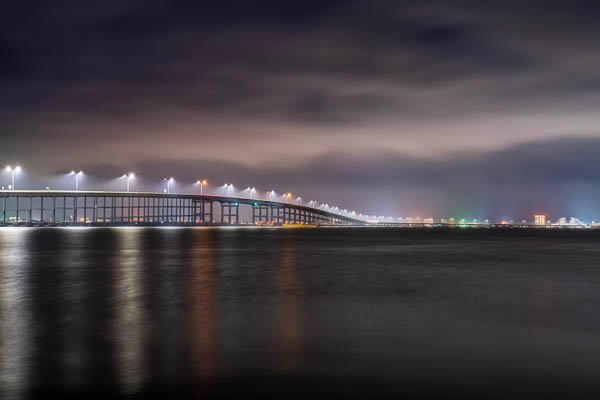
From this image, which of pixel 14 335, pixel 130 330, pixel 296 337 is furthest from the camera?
pixel 130 330

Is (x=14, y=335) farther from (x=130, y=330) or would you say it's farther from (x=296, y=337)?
(x=296, y=337)

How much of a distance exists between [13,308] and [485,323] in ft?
36.6

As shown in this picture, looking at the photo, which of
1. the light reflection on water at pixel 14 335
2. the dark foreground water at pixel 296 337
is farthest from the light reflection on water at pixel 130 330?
the light reflection on water at pixel 14 335

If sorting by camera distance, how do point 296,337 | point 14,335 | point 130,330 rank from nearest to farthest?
1. point 14,335
2. point 296,337
3. point 130,330

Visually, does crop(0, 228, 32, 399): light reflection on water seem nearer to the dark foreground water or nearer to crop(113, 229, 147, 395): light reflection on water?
the dark foreground water

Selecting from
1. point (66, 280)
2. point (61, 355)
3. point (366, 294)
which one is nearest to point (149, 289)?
point (66, 280)

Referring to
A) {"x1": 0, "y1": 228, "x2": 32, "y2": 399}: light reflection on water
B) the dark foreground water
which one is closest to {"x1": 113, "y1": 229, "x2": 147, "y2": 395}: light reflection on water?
the dark foreground water

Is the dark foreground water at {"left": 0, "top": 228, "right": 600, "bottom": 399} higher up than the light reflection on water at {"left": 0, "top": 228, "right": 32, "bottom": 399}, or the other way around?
the light reflection on water at {"left": 0, "top": 228, "right": 32, "bottom": 399}

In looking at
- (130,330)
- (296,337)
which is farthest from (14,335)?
(296,337)

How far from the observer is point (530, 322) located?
13.6m

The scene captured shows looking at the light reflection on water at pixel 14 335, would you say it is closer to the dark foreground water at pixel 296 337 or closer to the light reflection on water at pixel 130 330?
the dark foreground water at pixel 296 337

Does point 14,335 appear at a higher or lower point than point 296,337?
higher

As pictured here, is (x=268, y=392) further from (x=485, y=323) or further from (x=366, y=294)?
(x=366, y=294)

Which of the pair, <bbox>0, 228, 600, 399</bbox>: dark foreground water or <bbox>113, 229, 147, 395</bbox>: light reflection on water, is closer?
<bbox>0, 228, 600, 399</bbox>: dark foreground water
